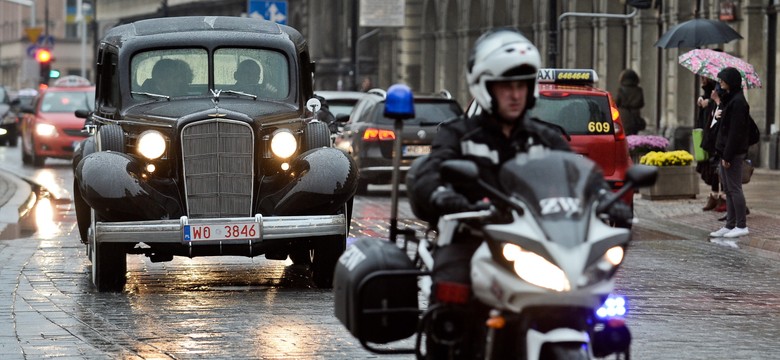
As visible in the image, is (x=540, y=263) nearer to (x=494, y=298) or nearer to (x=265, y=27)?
(x=494, y=298)

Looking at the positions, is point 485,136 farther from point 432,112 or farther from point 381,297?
point 432,112

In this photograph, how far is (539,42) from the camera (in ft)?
152

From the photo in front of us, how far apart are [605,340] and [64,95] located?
31.1m

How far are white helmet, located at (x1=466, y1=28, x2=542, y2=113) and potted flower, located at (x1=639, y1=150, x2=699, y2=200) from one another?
16556 millimetres

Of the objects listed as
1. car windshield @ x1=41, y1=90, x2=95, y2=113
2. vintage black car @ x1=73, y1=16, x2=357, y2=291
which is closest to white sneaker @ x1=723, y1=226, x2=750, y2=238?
vintage black car @ x1=73, y1=16, x2=357, y2=291

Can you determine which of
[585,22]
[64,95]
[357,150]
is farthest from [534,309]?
[585,22]

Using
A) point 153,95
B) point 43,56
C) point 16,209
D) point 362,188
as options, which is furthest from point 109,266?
point 43,56

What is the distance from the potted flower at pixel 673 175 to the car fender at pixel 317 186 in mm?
10545

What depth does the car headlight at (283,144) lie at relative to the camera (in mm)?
13531

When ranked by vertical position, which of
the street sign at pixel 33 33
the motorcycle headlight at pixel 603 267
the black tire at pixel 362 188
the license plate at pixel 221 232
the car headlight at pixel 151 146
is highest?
the street sign at pixel 33 33

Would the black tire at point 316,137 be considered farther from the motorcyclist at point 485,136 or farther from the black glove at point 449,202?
the black glove at point 449,202

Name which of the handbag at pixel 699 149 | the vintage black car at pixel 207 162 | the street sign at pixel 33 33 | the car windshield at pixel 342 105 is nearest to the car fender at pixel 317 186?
the vintage black car at pixel 207 162

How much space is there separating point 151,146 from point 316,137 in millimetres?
1389

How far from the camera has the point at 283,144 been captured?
1356cm
